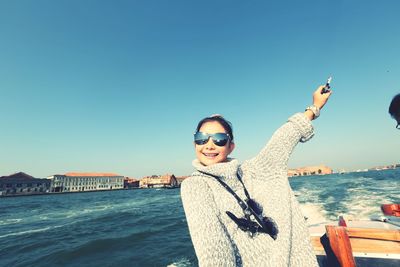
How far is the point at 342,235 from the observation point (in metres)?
2.61

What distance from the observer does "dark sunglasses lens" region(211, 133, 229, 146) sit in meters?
1.67

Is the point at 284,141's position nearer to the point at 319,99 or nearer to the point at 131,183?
the point at 319,99

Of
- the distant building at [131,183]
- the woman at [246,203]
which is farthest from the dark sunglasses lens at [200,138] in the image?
the distant building at [131,183]

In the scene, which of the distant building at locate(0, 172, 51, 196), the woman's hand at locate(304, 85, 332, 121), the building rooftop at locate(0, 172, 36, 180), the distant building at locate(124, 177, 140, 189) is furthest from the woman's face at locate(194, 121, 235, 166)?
the distant building at locate(124, 177, 140, 189)

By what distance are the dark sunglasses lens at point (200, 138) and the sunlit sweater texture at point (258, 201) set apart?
17 centimetres

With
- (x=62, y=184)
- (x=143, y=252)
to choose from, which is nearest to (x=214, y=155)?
(x=143, y=252)

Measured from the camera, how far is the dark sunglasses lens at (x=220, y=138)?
1674 mm

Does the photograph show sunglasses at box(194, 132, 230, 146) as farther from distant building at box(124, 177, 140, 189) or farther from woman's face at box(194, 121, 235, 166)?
distant building at box(124, 177, 140, 189)

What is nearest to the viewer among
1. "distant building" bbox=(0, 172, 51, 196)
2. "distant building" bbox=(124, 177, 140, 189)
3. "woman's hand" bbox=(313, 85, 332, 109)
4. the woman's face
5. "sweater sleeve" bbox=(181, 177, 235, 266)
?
"sweater sleeve" bbox=(181, 177, 235, 266)

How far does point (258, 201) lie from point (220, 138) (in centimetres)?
54

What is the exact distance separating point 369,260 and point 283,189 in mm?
2243

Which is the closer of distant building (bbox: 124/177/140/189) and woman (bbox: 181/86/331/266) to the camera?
woman (bbox: 181/86/331/266)

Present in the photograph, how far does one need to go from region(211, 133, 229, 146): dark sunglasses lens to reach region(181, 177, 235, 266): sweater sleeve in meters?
0.52

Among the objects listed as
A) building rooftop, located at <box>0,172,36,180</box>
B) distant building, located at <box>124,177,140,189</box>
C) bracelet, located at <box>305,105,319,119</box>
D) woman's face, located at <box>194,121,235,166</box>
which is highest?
building rooftop, located at <box>0,172,36,180</box>
